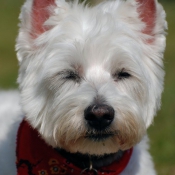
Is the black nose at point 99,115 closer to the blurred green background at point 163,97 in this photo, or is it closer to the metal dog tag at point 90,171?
the metal dog tag at point 90,171

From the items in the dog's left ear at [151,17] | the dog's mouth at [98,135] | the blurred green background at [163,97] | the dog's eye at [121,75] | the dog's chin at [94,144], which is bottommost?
the blurred green background at [163,97]

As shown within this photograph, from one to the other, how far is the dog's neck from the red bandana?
36 mm

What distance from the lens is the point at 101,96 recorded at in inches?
208

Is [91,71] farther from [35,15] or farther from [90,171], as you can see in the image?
[90,171]

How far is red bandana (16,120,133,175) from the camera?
19.1 feet

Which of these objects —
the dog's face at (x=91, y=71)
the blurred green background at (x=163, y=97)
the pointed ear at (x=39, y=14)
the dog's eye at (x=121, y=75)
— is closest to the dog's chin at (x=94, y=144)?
the dog's face at (x=91, y=71)

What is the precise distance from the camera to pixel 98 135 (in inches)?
210

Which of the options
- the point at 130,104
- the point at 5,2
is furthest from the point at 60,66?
the point at 5,2

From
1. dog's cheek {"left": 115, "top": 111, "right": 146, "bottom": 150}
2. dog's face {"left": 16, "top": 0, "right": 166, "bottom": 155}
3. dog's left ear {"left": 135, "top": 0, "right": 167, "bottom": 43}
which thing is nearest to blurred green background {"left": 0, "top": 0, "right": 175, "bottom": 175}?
dog's left ear {"left": 135, "top": 0, "right": 167, "bottom": 43}

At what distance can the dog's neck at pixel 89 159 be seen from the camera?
579 centimetres

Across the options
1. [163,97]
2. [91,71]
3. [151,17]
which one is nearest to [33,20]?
[91,71]

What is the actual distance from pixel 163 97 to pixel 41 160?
6.86 meters

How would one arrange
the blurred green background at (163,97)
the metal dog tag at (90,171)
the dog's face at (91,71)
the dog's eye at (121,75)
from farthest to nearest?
the blurred green background at (163,97) → the metal dog tag at (90,171) → the dog's eye at (121,75) → the dog's face at (91,71)

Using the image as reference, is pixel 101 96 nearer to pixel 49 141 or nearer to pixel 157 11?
pixel 49 141
